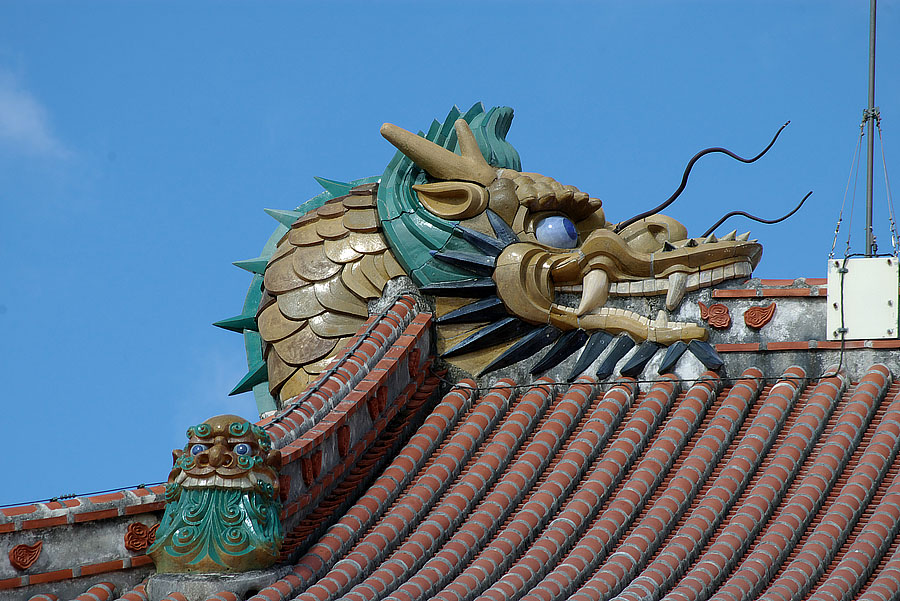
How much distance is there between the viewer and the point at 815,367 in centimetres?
1157

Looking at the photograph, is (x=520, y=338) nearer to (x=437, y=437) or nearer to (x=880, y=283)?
(x=437, y=437)

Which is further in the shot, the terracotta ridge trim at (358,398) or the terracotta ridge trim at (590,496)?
the terracotta ridge trim at (358,398)

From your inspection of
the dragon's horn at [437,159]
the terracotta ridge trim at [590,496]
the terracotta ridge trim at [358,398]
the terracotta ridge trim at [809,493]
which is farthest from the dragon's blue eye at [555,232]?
the terracotta ridge trim at [809,493]

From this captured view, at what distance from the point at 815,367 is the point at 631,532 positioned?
2154 millimetres

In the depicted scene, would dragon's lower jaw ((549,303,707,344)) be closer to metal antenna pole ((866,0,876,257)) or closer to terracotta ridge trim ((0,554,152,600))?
metal antenna pole ((866,0,876,257))

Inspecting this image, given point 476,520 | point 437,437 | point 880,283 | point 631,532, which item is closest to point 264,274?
point 437,437

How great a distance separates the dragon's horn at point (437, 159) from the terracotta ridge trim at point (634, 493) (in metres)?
2.66

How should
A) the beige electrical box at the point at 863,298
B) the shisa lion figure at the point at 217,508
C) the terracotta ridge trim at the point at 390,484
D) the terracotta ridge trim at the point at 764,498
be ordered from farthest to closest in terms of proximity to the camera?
the beige electrical box at the point at 863,298 → the terracotta ridge trim at the point at 390,484 → the shisa lion figure at the point at 217,508 → the terracotta ridge trim at the point at 764,498

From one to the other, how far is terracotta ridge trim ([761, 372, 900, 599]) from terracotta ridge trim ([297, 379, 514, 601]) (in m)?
2.76

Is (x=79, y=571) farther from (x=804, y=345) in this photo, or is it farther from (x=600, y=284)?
(x=804, y=345)

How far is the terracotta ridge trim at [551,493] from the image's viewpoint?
10211 mm

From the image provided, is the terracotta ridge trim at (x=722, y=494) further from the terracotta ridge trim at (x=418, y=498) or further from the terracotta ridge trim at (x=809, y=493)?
the terracotta ridge trim at (x=418, y=498)

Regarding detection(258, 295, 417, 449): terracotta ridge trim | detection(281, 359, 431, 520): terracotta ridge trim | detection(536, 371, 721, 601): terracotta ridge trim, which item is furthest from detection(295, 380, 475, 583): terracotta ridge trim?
detection(536, 371, 721, 601): terracotta ridge trim

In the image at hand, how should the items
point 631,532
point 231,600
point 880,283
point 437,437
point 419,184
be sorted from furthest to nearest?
point 419,184 → point 437,437 → point 880,283 → point 631,532 → point 231,600
